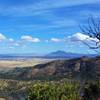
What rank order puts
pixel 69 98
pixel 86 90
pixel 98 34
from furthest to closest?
pixel 86 90
pixel 69 98
pixel 98 34

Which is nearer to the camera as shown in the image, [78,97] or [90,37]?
[90,37]

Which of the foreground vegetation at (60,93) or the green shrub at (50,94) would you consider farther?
the foreground vegetation at (60,93)

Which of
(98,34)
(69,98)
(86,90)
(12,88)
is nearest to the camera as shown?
(98,34)

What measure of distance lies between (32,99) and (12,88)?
160206mm

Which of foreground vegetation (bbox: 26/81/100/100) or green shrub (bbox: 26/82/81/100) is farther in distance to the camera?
foreground vegetation (bbox: 26/81/100/100)

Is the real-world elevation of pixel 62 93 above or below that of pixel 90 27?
below

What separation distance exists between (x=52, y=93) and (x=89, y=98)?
14.7ft

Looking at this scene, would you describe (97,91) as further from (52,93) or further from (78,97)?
(52,93)

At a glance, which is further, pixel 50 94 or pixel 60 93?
pixel 60 93

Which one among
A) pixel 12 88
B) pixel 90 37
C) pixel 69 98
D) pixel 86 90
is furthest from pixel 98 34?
pixel 12 88

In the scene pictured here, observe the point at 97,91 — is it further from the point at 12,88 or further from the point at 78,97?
the point at 12,88

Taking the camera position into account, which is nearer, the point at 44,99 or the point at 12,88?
the point at 44,99

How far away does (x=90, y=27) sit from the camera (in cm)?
3186

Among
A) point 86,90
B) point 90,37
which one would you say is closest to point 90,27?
point 90,37
